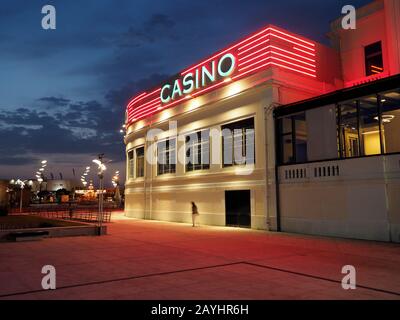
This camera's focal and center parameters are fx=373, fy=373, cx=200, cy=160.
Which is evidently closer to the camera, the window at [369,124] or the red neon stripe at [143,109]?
the window at [369,124]

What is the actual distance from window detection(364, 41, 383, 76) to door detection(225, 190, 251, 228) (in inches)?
483

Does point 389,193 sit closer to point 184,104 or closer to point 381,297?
point 381,297

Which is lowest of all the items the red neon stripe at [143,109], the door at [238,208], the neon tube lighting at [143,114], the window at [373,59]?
the door at [238,208]

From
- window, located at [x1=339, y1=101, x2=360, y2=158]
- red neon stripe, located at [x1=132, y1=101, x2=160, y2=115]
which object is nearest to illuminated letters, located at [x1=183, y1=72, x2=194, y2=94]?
red neon stripe, located at [x1=132, y1=101, x2=160, y2=115]

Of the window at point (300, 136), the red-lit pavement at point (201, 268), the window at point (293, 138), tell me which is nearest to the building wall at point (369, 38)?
the window at point (300, 136)

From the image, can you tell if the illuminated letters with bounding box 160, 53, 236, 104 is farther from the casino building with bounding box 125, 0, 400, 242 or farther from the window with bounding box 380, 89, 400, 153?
the window with bounding box 380, 89, 400, 153

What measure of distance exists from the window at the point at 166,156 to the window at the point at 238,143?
6.34 metres

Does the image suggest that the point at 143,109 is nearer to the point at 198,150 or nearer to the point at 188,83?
the point at 188,83

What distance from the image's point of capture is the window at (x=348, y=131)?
723 inches

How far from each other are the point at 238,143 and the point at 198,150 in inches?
168

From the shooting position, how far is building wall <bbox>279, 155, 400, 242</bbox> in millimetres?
15776

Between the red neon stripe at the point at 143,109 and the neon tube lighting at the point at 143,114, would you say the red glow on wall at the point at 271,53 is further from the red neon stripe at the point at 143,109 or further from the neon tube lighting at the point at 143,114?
the neon tube lighting at the point at 143,114

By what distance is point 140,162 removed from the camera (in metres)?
35.6

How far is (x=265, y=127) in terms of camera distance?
21547 millimetres
